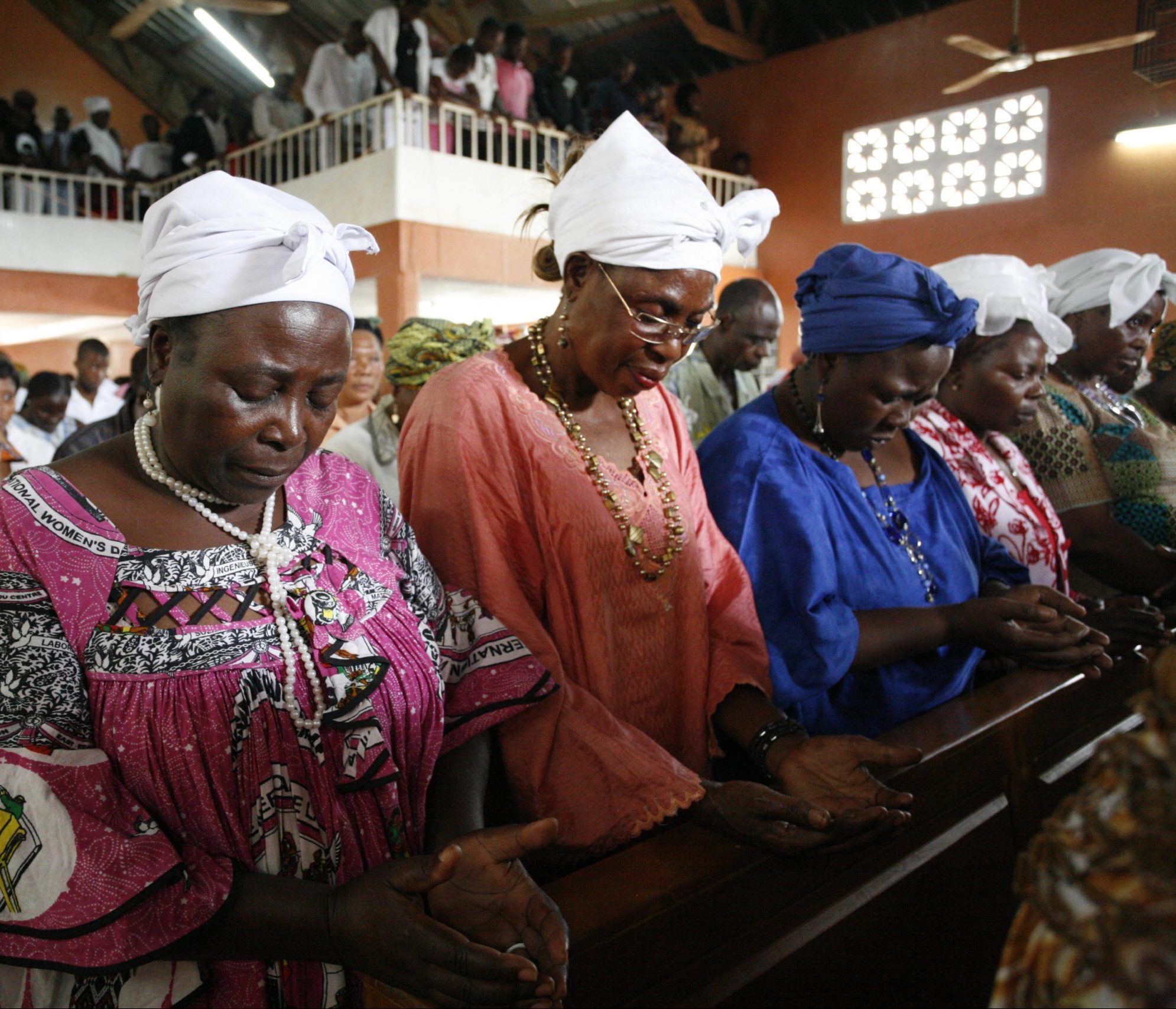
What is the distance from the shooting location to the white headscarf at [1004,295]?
2439 millimetres

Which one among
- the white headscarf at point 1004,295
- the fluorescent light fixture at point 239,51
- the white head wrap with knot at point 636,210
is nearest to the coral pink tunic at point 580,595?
the white head wrap with knot at point 636,210

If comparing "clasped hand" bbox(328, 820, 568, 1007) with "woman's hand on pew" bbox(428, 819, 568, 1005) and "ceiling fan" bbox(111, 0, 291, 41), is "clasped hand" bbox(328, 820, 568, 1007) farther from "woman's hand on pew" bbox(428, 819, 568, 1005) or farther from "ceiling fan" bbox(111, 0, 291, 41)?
"ceiling fan" bbox(111, 0, 291, 41)

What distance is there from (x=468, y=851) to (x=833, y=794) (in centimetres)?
63

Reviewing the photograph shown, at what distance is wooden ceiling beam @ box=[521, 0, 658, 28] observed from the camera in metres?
11.8

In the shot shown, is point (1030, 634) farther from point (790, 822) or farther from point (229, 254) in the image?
point (229, 254)

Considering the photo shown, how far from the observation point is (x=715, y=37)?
11172 mm

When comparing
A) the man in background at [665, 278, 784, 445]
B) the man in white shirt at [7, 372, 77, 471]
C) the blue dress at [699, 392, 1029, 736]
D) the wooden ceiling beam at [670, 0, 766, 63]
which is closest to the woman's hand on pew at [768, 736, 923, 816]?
the blue dress at [699, 392, 1029, 736]

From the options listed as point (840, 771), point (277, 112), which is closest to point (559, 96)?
point (277, 112)

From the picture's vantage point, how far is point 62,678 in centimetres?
98

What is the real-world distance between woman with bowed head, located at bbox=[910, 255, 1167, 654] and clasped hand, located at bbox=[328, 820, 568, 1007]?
69.6 inches

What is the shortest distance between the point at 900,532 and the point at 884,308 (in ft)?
1.76

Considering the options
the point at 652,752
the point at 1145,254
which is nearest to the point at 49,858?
the point at 652,752

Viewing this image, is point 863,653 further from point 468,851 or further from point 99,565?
point 99,565

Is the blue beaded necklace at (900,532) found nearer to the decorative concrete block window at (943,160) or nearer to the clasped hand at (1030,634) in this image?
the clasped hand at (1030,634)
